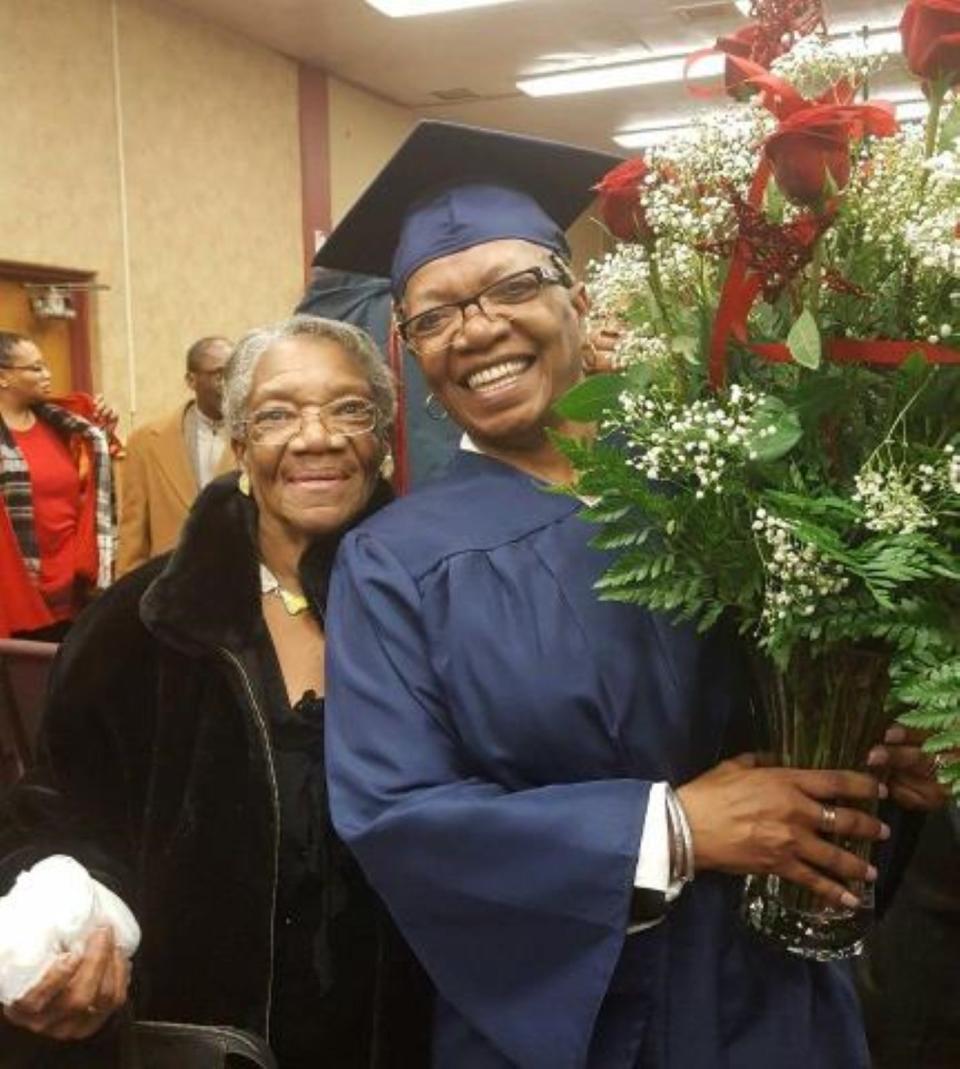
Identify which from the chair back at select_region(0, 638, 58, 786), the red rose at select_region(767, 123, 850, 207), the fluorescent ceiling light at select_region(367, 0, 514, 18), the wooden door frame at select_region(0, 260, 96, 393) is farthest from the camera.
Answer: the fluorescent ceiling light at select_region(367, 0, 514, 18)

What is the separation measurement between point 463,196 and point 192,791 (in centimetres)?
79

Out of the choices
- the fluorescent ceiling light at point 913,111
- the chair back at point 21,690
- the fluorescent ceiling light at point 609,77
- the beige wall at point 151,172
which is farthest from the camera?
the fluorescent ceiling light at point 609,77

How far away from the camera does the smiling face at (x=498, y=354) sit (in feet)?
4.54

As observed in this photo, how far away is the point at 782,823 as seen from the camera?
3.68 ft

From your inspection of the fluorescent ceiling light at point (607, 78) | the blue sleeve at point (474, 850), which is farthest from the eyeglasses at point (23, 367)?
the fluorescent ceiling light at point (607, 78)

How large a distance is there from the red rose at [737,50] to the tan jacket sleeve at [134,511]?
340cm

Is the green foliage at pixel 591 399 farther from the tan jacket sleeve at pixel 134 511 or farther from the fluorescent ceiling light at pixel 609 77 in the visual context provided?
the fluorescent ceiling light at pixel 609 77

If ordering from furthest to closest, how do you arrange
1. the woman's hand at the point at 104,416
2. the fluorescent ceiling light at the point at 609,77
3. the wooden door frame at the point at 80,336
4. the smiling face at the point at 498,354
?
1. the fluorescent ceiling light at the point at 609,77
2. the wooden door frame at the point at 80,336
3. the woman's hand at the point at 104,416
4. the smiling face at the point at 498,354

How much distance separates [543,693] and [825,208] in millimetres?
517

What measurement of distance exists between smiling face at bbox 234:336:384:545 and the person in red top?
2.75 meters

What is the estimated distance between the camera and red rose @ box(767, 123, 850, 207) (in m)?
0.90

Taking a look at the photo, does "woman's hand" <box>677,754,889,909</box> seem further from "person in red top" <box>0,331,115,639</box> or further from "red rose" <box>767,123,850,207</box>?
"person in red top" <box>0,331,115,639</box>

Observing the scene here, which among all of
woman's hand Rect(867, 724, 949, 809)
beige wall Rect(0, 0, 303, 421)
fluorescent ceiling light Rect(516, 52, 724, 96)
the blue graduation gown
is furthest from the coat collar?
fluorescent ceiling light Rect(516, 52, 724, 96)

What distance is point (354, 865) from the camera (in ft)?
4.83
